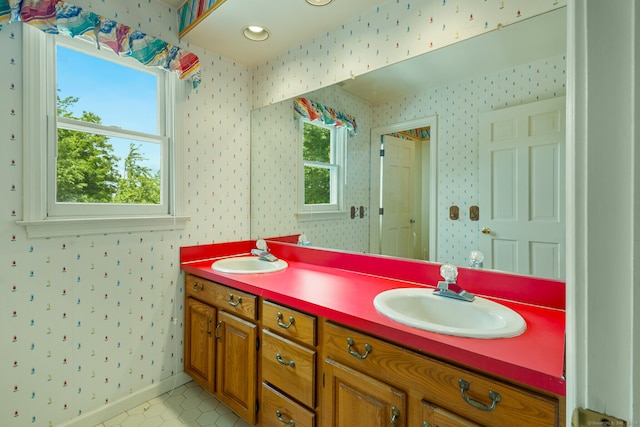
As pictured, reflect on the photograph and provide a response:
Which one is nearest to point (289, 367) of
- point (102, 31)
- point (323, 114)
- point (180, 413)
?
point (180, 413)

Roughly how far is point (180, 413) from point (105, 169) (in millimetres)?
1489

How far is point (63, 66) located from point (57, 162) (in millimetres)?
511

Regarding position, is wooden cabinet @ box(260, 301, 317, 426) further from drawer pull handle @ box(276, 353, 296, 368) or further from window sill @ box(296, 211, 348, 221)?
window sill @ box(296, 211, 348, 221)

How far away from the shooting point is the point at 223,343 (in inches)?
69.5

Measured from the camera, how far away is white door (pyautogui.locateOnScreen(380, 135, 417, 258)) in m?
1.63

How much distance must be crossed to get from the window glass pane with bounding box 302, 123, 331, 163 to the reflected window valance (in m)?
0.06

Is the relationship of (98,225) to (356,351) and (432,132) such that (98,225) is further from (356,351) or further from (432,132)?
Answer: (432,132)

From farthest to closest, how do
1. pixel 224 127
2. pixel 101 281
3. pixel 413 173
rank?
pixel 224 127 → pixel 101 281 → pixel 413 173

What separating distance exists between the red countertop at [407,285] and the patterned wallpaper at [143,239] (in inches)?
11.1

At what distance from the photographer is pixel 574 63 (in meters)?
0.37

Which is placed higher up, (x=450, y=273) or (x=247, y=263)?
(x=450, y=273)

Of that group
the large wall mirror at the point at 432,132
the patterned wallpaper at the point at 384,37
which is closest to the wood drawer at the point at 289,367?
the large wall mirror at the point at 432,132

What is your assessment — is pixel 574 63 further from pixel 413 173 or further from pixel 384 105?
pixel 384 105

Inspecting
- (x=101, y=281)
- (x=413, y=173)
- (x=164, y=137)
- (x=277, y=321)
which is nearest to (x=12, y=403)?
(x=101, y=281)
